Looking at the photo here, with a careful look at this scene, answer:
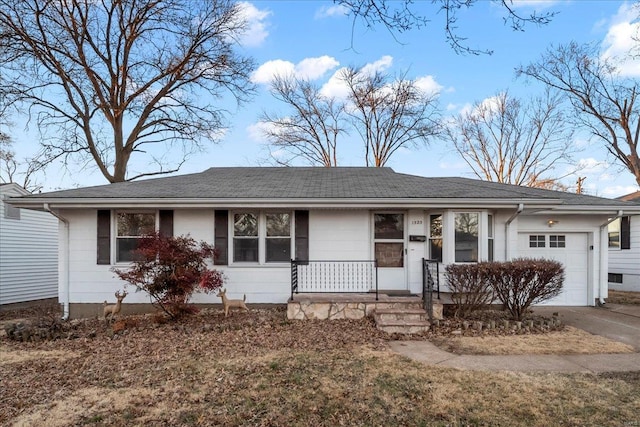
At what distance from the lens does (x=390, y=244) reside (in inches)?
341

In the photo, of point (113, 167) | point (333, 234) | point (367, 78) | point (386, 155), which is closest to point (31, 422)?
point (333, 234)

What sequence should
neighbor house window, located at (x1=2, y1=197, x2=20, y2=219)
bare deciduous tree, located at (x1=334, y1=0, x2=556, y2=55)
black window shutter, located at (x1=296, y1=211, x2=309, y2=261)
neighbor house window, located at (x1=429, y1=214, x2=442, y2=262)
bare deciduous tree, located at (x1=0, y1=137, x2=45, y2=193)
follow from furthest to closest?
bare deciduous tree, located at (x1=0, y1=137, x2=45, y2=193)
neighbor house window, located at (x1=2, y1=197, x2=20, y2=219)
black window shutter, located at (x1=296, y1=211, x2=309, y2=261)
neighbor house window, located at (x1=429, y1=214, x2=442, y2=262)
bare deciduous tree, located at (x1=334, y1=0, x2=556, y2=55)

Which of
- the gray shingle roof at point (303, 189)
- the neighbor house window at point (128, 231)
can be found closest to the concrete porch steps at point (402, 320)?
the gray shingle roof at point (303, 189)

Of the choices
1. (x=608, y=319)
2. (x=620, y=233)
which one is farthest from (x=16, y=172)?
(x=620, y=233)

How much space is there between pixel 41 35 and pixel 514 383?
58.0 feet

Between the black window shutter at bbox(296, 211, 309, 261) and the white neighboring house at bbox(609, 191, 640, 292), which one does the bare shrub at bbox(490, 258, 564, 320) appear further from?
the white neighboring house at bbox(609, 191, 640, 292)

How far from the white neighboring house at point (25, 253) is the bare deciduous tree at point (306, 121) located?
1369cm

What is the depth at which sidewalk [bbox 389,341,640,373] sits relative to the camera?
4840 millimetres

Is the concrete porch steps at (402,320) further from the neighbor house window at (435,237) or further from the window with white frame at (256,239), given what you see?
the window with white frame at (256,239)

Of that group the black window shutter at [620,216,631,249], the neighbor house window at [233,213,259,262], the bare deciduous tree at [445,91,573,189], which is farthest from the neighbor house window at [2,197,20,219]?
the bare deciduous tree at [445,91,573,189]

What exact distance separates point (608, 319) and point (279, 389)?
7.67m

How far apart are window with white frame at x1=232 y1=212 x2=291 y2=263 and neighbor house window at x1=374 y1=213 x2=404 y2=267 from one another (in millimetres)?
2015

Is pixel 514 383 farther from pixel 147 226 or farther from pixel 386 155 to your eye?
pixel 386 155

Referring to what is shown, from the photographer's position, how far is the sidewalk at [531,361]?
484 centimetres
